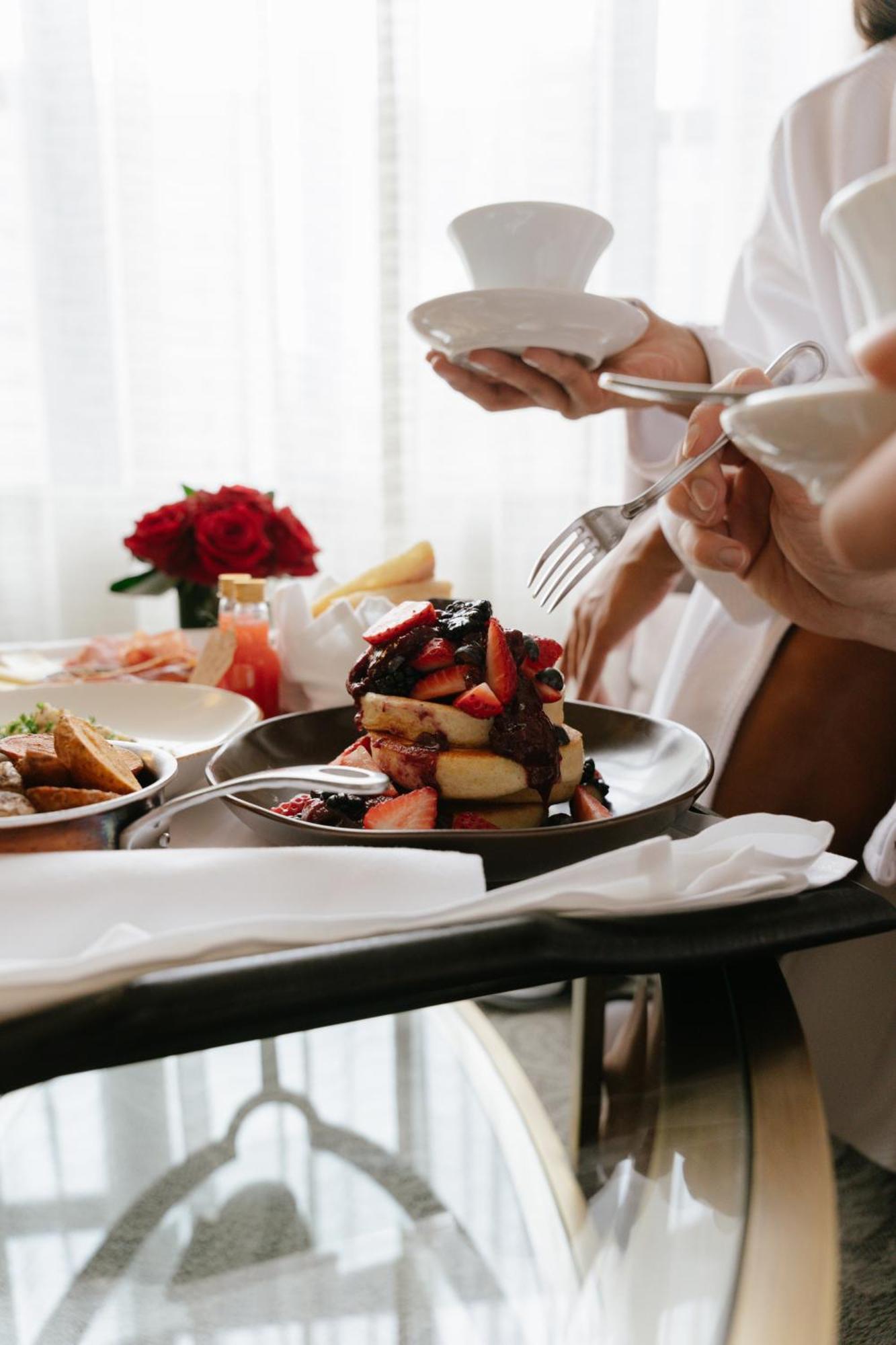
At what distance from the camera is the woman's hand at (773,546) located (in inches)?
32.4

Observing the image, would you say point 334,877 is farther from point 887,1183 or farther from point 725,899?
point 887,1183

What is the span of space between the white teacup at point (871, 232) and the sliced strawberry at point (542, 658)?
363 mm

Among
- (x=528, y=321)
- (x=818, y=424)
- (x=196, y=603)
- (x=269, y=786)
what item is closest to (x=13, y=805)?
(x=269, y=786)

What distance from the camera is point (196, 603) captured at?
1668 millimetres

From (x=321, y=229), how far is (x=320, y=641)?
2.22 metres

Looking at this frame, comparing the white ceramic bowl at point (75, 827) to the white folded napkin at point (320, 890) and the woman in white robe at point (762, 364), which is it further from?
the woman in white robe at point (762, 364)

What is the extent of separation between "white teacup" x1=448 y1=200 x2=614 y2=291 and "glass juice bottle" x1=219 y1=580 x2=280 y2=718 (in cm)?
43

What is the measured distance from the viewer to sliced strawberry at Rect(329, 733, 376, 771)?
71 cm

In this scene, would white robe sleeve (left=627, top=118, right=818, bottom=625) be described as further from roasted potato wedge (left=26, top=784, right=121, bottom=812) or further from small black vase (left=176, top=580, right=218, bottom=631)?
roasted potato wedge (left=26, top=784, right=121, bottom=812)

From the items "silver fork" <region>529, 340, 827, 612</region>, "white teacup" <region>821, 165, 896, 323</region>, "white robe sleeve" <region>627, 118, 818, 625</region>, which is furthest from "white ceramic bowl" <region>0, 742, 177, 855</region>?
"white robe sleeve" <region>627, 118, 818, 625</region>

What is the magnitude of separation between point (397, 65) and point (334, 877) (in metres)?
3.02

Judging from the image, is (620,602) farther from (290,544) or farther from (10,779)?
(10,779)

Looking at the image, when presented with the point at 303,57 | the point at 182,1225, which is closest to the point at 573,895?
the point at 182,1225

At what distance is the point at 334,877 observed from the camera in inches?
20.8
